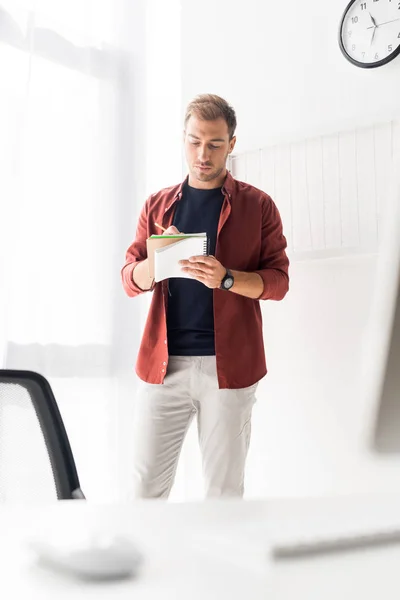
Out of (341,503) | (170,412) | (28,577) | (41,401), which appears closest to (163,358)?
(170,412)

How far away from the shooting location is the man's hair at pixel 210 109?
201 cm

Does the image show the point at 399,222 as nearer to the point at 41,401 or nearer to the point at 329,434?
the point at 41,401

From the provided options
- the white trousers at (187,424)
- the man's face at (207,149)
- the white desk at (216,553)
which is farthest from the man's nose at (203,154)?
the white desk at (216,553)

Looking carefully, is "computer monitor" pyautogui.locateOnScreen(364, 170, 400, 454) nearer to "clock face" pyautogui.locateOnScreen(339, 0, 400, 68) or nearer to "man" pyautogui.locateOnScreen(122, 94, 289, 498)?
"man" pyautogui.locateOnScreen(122, 94, 289, 498)

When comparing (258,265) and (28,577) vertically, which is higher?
(258,265)

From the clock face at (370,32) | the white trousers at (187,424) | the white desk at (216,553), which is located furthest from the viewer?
the clock face at (370,32)

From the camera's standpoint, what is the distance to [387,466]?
1.32 feet

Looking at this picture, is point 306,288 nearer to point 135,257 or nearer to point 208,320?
point 208,320

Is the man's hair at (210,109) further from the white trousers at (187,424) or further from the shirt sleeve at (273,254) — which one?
the white trousers at (187,424)

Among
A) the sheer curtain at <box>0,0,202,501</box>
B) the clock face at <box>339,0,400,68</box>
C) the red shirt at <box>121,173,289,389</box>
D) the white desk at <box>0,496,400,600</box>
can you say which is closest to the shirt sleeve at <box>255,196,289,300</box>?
the red shirt at <box>121,173,289,389</box>

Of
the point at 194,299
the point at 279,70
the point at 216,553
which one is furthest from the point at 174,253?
the point at 216,553

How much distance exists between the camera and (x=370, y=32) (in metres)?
2.19

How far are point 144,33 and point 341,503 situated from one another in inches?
97.6

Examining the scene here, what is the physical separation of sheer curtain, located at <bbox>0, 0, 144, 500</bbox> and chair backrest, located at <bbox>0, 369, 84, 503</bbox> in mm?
866
